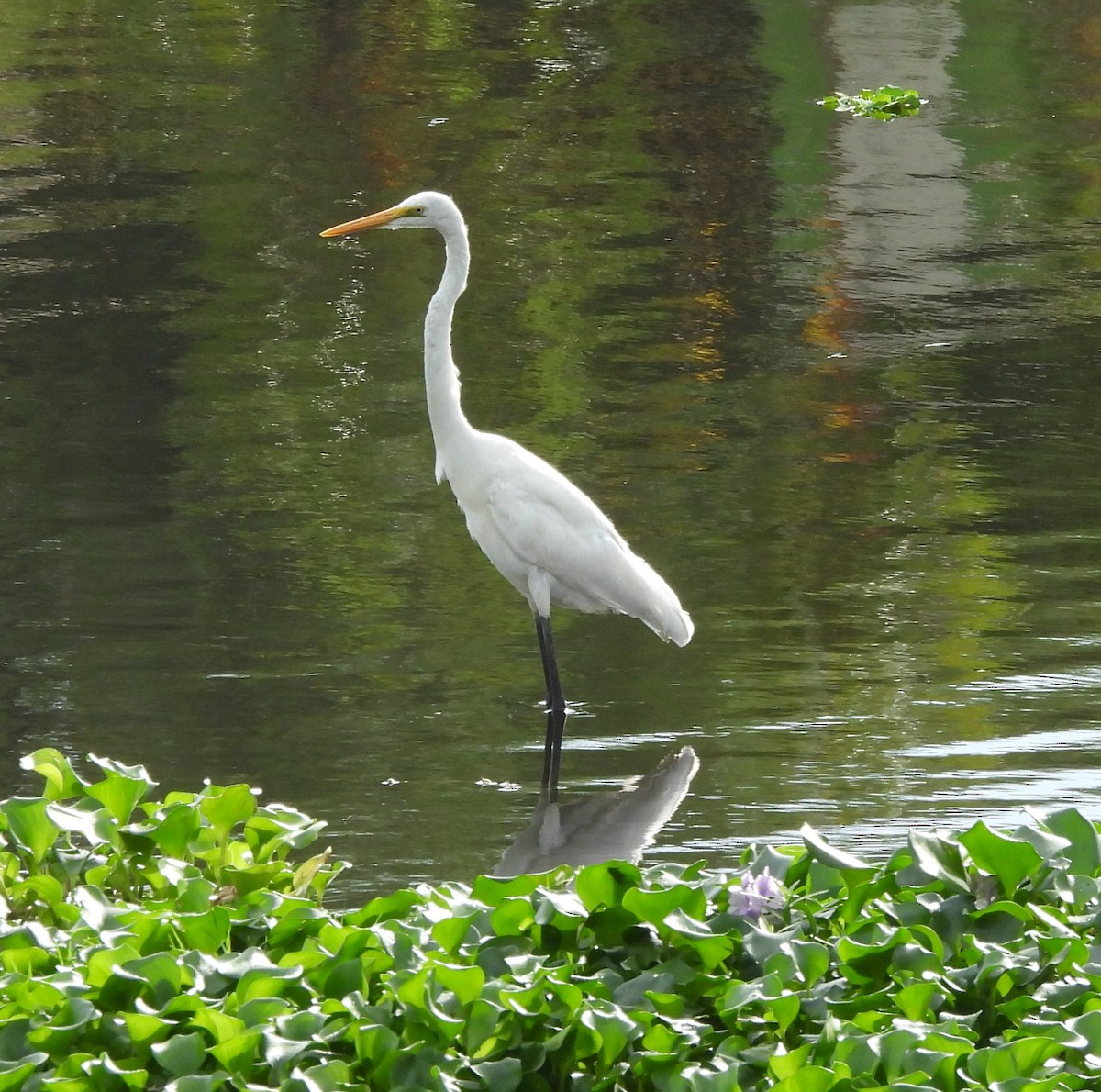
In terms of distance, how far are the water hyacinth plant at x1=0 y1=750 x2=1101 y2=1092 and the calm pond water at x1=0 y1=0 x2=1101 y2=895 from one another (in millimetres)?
1085

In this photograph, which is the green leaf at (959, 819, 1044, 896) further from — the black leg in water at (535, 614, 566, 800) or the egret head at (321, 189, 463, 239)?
the egret head at (321, 189, 463, 239)

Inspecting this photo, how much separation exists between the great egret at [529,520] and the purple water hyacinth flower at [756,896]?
233 cm

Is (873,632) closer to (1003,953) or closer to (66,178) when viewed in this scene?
(1003,953)

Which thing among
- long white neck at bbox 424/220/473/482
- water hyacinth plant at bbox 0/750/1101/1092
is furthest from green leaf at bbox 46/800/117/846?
long white neck at bbox 424/220/473/482

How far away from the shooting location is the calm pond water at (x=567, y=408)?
5.88 metres

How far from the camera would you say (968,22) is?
1891 cm

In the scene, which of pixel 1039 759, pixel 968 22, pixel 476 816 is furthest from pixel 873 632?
pixel 968 22

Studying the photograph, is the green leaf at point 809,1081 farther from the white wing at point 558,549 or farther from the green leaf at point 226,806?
the white wing at point 558,549

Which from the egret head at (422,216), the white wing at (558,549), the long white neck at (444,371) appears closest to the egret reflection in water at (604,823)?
the white wing at (558,549)

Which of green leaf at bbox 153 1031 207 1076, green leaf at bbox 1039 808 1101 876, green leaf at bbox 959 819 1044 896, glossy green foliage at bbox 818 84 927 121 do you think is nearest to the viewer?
green leaf at bbox 153 1031 207 1076

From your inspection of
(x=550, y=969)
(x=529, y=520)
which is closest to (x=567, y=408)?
(x=529, y=520)

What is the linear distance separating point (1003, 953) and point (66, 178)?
11.7 metres

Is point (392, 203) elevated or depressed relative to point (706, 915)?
depressed

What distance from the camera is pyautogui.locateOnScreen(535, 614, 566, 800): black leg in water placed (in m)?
5.78
